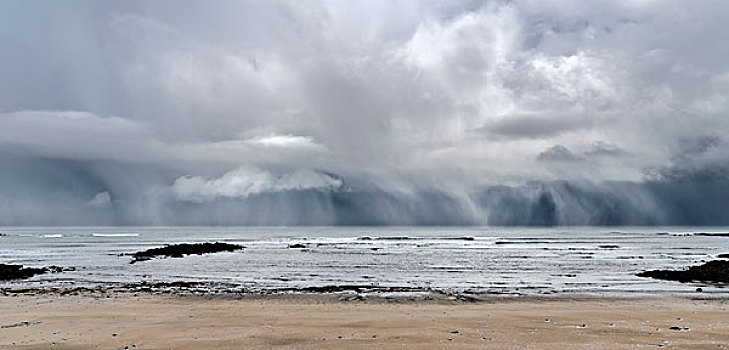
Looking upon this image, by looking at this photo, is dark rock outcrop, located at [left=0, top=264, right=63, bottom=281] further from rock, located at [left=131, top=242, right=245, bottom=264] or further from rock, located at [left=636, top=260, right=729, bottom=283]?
rock, located at [left=636, top=260, right=729, bottom=283]

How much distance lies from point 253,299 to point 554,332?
1453 centimetres

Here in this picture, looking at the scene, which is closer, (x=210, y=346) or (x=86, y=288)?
(x=210, y=346)

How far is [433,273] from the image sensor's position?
42125 millimetres

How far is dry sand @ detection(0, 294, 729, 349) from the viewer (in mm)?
14156

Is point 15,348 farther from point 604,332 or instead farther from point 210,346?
point 604,332

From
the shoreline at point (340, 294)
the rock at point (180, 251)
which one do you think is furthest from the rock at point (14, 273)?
the rock at point (180, 251)

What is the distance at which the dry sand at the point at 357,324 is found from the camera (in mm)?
14156

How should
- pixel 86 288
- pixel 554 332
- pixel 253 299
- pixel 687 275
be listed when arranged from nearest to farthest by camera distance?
pixel 554 332 < pixel 253 299 < pixel 86 288 < pixel 687 275

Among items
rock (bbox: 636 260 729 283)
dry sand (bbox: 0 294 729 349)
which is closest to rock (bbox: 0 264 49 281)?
dry sand (bbox: 0 294 729 349)

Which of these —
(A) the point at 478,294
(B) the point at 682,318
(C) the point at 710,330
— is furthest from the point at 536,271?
(C) the point at 710,330

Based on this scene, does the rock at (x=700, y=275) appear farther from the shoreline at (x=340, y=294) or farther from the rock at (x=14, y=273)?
the rock at (x=14, y=273)

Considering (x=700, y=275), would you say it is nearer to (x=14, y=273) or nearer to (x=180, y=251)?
(x=14, y=273)

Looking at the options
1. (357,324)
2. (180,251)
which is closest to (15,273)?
(357,324)

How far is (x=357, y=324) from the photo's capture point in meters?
17.1
